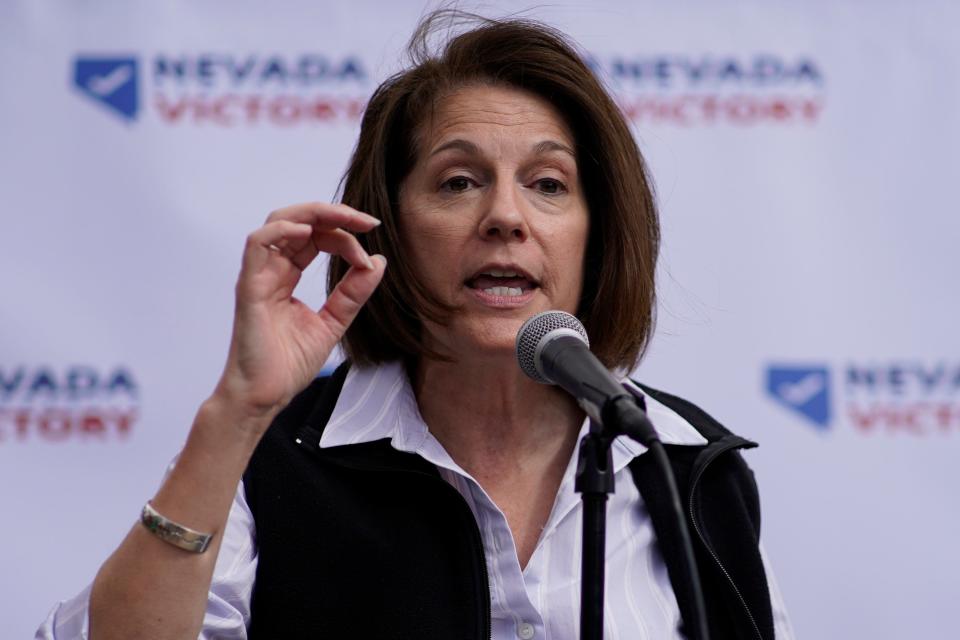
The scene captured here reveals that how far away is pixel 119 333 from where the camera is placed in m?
2.72

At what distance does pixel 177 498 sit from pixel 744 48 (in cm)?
192

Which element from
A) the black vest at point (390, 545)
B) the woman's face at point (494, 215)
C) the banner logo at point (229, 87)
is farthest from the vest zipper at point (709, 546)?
the banner logo at point (229, 87)

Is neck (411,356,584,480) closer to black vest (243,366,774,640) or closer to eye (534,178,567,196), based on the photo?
black vest (243,366,774,640)

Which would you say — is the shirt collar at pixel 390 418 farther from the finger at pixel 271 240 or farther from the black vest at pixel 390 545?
the finger at pixel 271 240

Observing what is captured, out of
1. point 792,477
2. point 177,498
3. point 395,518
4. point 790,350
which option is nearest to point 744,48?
point 790,350

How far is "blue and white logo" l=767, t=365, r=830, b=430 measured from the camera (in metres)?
2.78

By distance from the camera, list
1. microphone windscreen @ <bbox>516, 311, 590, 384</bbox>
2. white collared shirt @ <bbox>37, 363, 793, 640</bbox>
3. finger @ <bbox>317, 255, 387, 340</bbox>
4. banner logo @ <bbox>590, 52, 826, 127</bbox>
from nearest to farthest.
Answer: microphone windscreen @ <bbox>516, 311, 590, 384</bbox>, finger @ <bbox>317, 255, 387, 340</bbox>, white collared shirt @ <bbox>37, 363, 793, 640</bbox>, banner logo @ <bbox>590, 52, 826, 127</bbox>

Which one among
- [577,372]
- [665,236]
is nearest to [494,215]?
[577,372]

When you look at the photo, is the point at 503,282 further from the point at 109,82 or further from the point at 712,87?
the point at 109,82

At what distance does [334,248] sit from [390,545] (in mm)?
508

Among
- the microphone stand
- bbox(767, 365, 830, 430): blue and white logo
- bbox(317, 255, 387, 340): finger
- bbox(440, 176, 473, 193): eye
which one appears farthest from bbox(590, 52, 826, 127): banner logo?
the microphone stand

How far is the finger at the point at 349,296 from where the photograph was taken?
168cm

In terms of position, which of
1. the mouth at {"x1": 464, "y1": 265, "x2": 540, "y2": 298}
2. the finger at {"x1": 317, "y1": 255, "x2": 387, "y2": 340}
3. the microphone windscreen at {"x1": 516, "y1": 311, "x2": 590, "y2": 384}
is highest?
the mouth at {"x1": 464, "y1": 265, "x2": 540, "y2": 298}

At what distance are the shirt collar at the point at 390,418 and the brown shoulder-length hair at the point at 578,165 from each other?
0.16 ft
